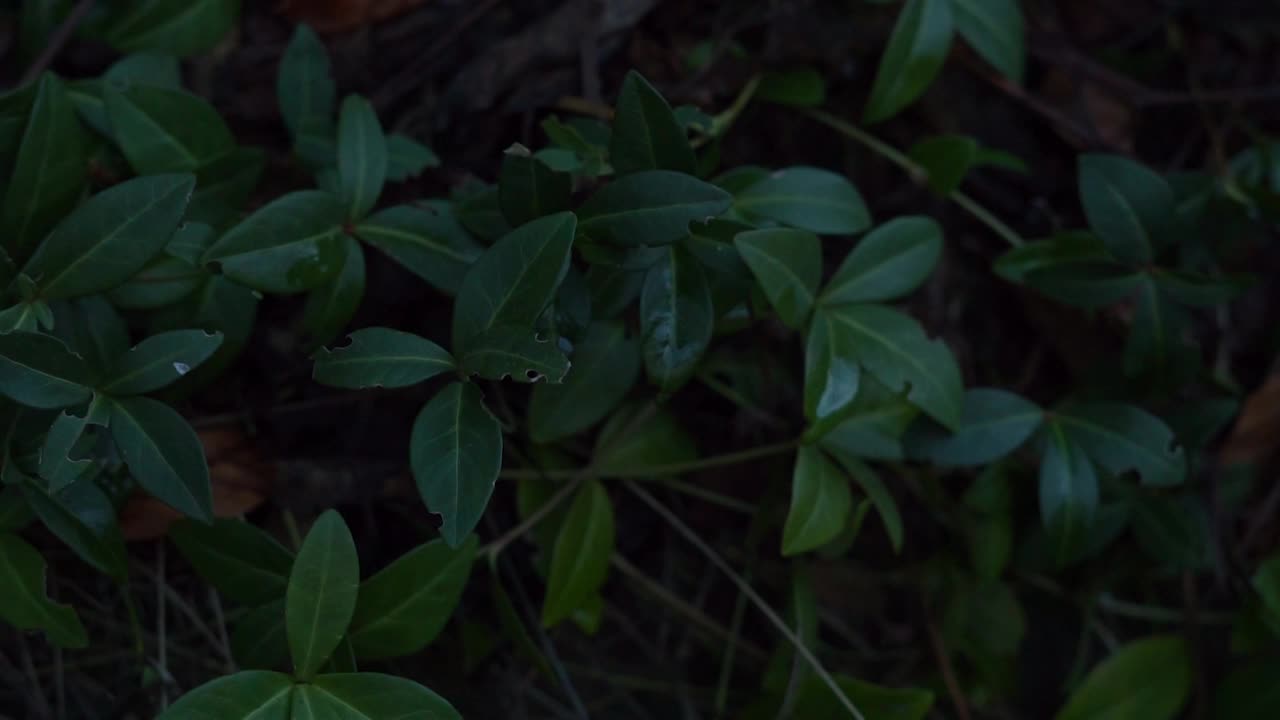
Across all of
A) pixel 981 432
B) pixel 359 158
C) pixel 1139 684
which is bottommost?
pixel 1139 684

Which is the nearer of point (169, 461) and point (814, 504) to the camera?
point (169, 461)

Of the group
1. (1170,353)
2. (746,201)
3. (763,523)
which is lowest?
(763,523)

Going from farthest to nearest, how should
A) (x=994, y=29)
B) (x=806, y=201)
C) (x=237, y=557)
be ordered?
(x=994, y=29)
(x=806, y=201)
(x=237, y=557)

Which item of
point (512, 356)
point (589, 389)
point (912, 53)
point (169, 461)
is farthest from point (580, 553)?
point (912, 53)

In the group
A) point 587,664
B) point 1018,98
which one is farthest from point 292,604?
point 1018,98

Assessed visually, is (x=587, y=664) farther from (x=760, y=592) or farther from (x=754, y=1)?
(x=754, y=1)

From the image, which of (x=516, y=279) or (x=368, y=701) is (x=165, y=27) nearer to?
(x=516, y=279)

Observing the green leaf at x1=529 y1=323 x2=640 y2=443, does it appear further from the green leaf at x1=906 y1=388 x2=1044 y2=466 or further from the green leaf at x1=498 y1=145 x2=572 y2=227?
the green leaf at x1=906 y1=388 x2=1044 y2=466
